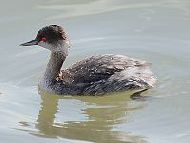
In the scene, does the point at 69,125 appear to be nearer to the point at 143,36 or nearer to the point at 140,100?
the point at 140,100

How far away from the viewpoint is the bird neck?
893cm

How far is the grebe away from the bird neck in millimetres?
58

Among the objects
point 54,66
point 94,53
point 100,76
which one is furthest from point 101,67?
point 94,53

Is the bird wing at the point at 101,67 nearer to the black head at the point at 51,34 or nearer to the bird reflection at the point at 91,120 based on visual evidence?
the bird reflection at the point at 91,120

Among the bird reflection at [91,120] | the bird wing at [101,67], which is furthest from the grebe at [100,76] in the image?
the bird reflection at [91,120]

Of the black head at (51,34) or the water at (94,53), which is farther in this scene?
the black head at (51,34)

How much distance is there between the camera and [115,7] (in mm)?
10859

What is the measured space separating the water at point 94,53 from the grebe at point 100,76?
13cm

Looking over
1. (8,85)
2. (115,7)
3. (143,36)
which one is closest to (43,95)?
(8,85)

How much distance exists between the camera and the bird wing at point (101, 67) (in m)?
8.60

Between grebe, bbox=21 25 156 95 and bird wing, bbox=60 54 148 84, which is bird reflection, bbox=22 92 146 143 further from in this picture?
bird wing, bbox=60 54 148 84

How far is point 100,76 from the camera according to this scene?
8.60m

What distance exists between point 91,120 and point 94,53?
185cm

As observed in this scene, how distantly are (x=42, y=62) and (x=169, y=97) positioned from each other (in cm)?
206
